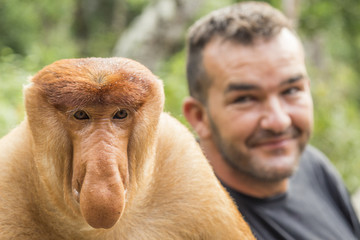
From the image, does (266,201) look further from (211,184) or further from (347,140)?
(347,140)

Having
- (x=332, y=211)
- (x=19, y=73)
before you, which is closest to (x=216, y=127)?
(x=332, y=211)

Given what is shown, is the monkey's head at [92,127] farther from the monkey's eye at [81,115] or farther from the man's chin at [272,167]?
the man's chin at [272,167]

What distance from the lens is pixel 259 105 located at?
2.07 metres

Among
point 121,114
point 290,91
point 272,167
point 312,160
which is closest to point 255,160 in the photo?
point 272,167

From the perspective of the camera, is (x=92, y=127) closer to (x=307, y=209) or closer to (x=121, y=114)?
(x=121, y=114)

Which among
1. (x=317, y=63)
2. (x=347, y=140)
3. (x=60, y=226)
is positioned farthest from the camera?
(x=317, y=63)

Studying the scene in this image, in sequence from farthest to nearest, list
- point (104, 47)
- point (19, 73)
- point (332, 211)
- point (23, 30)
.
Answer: point (23, 30) → point (104, 47) → point (19, 73) → point (332, 211)

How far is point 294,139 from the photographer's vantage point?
219 cm

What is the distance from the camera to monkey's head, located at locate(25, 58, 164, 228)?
1.04 m

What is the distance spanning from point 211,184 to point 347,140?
5330mm

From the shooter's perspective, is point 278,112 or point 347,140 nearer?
point 278,112

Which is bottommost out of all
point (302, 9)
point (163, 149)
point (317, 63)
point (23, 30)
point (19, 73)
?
point (163, 149)

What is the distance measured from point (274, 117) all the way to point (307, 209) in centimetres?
59

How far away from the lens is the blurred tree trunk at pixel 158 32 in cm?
652
